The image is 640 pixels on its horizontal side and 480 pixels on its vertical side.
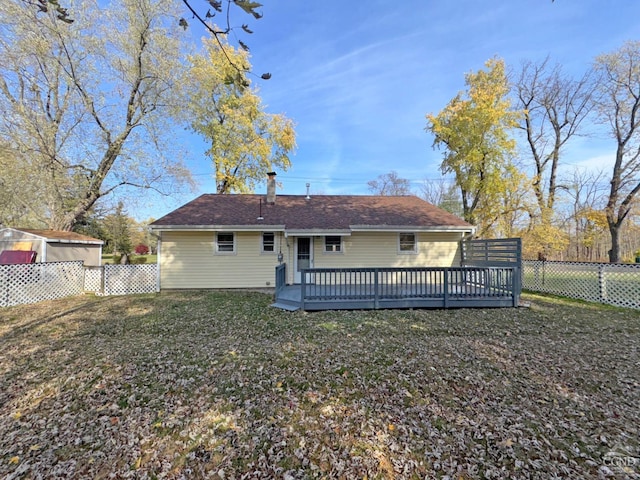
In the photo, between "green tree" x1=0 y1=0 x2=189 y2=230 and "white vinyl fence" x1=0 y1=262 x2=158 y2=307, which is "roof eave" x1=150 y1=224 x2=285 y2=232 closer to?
"white vinyl fence" x1=0 y1=262 x2=158 y2=307

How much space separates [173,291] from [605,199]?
24.3m

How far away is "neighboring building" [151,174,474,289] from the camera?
11016 millimetres

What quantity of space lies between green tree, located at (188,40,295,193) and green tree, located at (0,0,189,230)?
146 inches

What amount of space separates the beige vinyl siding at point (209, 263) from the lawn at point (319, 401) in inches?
184

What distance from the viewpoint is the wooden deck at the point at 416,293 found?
8023 millimetres

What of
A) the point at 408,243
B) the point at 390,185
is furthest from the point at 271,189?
the point at 390,185

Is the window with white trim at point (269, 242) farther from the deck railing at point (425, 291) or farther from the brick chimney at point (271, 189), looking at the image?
the deck railing at point (425, 291)

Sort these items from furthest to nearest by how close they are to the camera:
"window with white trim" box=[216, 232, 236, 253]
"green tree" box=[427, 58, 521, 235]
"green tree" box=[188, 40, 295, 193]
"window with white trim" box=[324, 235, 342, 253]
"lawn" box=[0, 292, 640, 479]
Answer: "green tree" box=[188, 40, 295, 193] → "green tree" box=[427, 58, 521, 235] → "window with white trim" box=[324, 235, 342, 253] → "window with white trim" box=[216, 232, 236, 253] → "lawn" box=[0, 292, 640, 479]

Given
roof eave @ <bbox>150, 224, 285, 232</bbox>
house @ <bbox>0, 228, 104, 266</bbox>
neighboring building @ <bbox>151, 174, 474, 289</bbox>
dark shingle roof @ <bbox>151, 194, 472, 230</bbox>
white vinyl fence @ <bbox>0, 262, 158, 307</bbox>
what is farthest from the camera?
house @ <bbox>0, 228, 104, 266</bbox>

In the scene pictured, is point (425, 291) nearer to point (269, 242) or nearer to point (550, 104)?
point (269, 242)

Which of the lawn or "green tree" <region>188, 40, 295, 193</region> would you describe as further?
"green tree" <region>188, 40, 295, 193</region>

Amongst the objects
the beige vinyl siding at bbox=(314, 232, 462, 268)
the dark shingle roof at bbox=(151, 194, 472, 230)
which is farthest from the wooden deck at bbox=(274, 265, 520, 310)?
the dark shingle roof at bbox=(151, 194, 472, 230)

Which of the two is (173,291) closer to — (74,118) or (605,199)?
(74,118)

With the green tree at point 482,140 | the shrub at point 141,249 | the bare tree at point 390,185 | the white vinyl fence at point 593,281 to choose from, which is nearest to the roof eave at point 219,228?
the white vinyl fence at point 593,281
